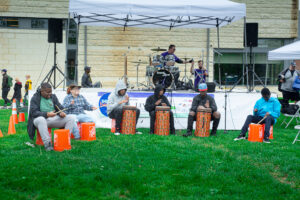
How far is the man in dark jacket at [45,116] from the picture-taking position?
6413 mm

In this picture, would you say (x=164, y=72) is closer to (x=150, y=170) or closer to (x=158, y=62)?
(x=158, y=62)

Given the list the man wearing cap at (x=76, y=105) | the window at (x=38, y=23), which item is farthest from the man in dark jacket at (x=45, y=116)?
the window at (x=38, y=23)

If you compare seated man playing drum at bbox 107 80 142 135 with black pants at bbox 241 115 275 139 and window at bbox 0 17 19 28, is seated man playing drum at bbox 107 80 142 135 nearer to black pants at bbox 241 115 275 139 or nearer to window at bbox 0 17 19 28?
black pants at bbox 241 115 275 139

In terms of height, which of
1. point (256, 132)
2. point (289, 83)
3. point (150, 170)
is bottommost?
point (150, 170)

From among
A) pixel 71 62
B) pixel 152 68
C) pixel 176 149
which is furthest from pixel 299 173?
pixel 71 62

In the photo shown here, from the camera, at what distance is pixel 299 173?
5.30m

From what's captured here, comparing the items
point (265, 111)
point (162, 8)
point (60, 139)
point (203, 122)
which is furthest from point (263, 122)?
point (60, 139)

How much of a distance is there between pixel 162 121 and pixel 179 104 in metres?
1.40

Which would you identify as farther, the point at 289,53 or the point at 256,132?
the point at 289,53

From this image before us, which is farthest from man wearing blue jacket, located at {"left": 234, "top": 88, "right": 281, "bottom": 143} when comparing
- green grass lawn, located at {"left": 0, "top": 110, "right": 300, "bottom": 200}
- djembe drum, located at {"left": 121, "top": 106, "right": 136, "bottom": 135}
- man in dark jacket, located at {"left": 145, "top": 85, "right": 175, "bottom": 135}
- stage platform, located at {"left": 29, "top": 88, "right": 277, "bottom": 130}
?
djembe drum, located at {"left": 121, "top": 106, "right": 136, "bottom": 135}

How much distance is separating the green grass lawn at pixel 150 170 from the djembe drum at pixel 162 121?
108 centimetres

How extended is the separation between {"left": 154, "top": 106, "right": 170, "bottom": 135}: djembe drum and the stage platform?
114 centimetres

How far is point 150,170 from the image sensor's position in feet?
17.1

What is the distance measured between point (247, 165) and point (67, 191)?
9.49 ft
